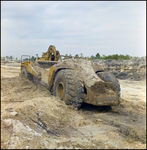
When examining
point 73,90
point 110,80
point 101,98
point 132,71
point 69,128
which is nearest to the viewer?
point 69,128

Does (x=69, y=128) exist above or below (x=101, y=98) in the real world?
below

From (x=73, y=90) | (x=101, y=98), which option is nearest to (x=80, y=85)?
(x=73, y=90)

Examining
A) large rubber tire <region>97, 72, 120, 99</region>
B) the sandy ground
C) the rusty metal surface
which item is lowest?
the sandy ground

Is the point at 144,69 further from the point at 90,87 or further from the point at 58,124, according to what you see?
the point at 58,124

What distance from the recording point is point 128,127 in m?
3.45

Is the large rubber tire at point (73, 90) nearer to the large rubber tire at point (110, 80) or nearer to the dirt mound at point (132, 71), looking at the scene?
the large rubber tire at point (110, 80)

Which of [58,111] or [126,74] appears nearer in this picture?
[58,111]

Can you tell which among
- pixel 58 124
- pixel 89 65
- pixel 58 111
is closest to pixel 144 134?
pixel 58 124

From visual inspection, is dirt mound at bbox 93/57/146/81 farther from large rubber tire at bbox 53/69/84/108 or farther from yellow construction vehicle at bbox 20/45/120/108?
large rubber tire at bbox 53/69/84/108

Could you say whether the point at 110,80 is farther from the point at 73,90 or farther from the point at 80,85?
the point at 73,90

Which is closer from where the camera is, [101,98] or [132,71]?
Result: [101,98]

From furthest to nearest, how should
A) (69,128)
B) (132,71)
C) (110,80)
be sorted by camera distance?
(132,71) < (110,80) < (69,128)

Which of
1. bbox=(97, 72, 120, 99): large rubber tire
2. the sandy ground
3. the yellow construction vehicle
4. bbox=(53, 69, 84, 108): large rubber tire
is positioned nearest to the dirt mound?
bbox=(97, 72, 120, 99): large rubber tire

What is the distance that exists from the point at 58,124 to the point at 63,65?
239cm
